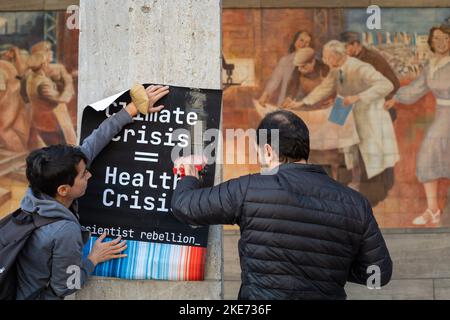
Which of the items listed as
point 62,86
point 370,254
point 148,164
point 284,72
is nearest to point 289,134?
point 370,254

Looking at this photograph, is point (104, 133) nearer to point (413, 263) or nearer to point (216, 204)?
point (216, 204)

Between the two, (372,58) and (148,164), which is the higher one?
(372,58)

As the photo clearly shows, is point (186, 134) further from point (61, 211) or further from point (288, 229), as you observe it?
point (288, 229)

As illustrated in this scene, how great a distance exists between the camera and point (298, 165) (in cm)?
211

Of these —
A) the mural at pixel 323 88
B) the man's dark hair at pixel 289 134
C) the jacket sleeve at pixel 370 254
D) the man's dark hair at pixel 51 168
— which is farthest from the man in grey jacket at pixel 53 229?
the mural at pixel 323 88

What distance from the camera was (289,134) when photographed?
2.11m

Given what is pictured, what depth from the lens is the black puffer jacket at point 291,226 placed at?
203 cm

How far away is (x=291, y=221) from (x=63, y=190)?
3.12 feet

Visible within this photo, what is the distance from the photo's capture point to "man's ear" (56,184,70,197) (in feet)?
7.77

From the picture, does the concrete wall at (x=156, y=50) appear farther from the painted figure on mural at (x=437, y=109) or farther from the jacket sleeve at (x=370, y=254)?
the painted figure on mural at (x=437, y=109)

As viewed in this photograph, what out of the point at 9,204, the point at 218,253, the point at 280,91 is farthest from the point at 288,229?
the point at 9,204

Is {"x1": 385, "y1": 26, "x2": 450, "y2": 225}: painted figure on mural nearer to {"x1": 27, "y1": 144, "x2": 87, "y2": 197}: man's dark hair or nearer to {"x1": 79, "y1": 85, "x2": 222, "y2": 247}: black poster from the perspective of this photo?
{"x1": 79, "y1": 85, "x2": 222, "y2": 247}: black poster

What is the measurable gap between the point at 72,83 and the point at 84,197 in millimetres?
5577
